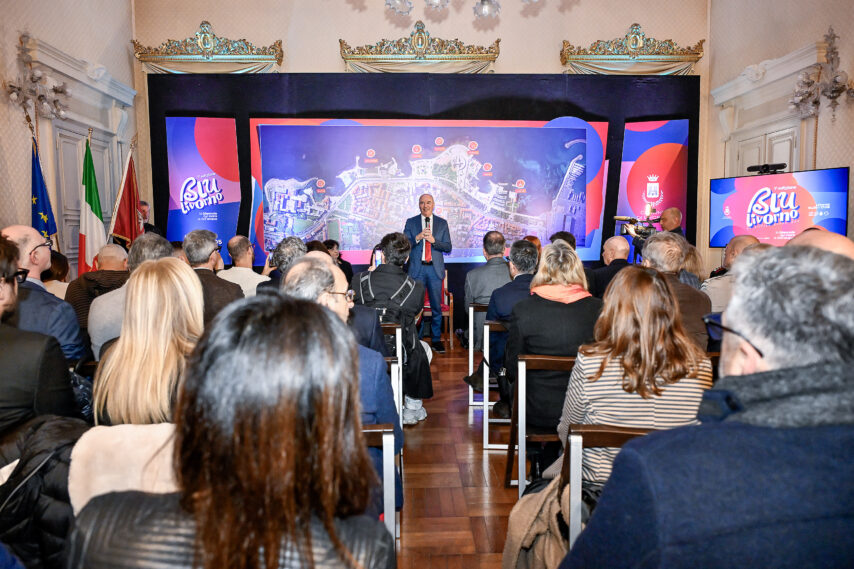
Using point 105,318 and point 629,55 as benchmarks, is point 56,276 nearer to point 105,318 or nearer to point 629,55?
point 105,318

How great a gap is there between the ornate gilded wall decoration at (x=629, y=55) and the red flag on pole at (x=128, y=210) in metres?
5.59

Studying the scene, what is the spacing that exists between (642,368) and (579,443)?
441 millimetres

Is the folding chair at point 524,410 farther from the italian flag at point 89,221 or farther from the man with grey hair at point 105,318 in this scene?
the italian flag at point 89,221

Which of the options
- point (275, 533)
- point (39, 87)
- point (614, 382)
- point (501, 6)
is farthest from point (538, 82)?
point (275, 533)

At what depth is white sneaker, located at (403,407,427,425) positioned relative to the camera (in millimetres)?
4270

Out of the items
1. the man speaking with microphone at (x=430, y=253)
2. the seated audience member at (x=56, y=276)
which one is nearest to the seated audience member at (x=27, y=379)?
the seated audience member at (x=56, y=276)

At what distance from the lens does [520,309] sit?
311 cm

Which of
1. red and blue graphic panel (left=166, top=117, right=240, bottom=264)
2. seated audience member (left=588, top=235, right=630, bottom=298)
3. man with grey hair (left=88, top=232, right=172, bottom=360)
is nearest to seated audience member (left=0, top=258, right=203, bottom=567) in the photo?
man with grey hair (left=88, top=232, right=172, bottom=360)

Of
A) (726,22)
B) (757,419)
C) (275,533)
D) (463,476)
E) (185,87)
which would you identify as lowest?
(463,476)

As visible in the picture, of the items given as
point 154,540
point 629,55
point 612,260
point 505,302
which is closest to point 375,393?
point 154,540

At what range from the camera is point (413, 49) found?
26.4 feet

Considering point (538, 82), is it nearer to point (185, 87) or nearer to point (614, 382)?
point (185, 87)

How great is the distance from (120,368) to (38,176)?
4.65m

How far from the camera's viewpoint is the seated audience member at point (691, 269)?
3705mm
